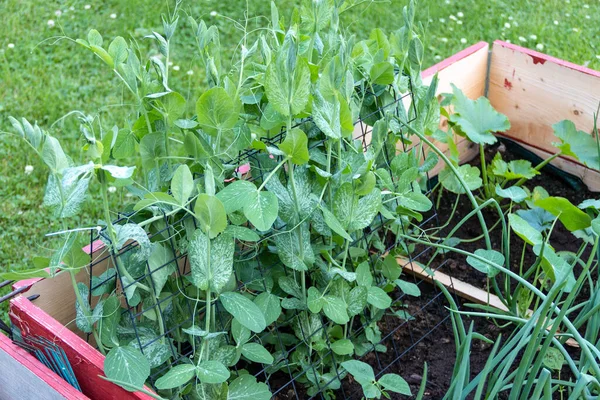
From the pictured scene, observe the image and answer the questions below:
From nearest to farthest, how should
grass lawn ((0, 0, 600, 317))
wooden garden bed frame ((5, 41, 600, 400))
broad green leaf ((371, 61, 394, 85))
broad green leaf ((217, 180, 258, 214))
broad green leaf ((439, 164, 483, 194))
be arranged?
broad green leaf ((217, 180, 258, 214)) → broad green leaf ((371, 61, 394, 85)) → broad green leaf ((439, 164, 483, 194)) → wooden garden bed frame ((5, 41, 600, 400)) → grass lawn ((0, 0, 600, 317))

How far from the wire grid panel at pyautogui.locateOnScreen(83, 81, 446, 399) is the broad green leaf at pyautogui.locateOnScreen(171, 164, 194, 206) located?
0.28 feet

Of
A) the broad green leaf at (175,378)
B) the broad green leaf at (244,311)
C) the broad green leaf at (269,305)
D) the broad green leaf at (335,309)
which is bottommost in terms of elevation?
the broad green leaf at (335,309)

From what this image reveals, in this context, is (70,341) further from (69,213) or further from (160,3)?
(160,3)

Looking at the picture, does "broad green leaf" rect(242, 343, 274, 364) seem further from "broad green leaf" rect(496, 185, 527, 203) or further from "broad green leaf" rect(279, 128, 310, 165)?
"broad green leaf" rect(496, 185, 527, 203)

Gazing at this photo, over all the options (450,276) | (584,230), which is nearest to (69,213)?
(450,276)

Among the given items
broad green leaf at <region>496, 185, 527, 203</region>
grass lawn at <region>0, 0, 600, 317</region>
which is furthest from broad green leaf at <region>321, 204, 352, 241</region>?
grass lawn at <region>0, 0, 600, 317</region>

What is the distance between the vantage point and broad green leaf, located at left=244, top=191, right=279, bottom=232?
121cm

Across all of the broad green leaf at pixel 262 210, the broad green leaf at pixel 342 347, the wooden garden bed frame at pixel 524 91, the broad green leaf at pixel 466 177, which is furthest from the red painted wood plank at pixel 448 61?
the broad green leaf at pixel 262 210

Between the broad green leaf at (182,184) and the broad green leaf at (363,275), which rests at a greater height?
the broad green leaf at (182,184)

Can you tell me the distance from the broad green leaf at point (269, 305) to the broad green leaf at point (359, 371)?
0.65 ft

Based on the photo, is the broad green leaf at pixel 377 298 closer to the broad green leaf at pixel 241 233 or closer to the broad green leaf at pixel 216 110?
the broad green leaf at pixel 241 233

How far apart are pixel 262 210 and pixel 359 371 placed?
1.44ft

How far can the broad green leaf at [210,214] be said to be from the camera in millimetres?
1129

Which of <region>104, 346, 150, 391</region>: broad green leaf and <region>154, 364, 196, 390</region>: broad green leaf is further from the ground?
<region>104, 346, 150, 391</region>: broad green leaf
